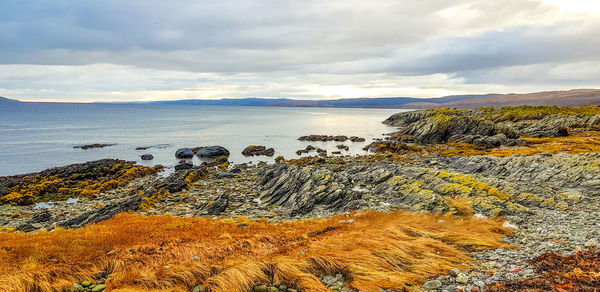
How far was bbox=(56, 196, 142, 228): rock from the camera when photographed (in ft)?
50.8

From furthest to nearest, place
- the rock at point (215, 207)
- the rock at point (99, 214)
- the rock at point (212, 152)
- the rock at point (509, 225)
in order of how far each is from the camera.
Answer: the rock at point (212, 152), the rock at point (215, 207), the rock at point (99, 214), the rock at point (509, 225)

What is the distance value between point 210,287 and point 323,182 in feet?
45.8

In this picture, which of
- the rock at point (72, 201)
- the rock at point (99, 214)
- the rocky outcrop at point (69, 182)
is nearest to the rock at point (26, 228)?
the rock at point (99, 214)

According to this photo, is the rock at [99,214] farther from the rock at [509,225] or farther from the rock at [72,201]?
the rock at [509,225]

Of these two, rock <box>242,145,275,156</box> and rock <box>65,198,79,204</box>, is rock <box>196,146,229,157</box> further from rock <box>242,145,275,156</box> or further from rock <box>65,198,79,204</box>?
rock <box>65,198,79,204</box>

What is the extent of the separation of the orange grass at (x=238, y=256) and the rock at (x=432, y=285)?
13.5 inches

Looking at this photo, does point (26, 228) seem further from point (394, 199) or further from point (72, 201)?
point (394, 199)

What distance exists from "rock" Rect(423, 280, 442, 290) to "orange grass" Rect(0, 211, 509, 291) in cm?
34

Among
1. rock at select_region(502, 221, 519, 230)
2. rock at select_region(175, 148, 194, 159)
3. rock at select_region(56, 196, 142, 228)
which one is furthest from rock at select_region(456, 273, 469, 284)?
rock at select_region(175, 148, 194, 159)

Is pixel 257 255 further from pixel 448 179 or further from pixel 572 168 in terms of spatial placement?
pixel 572 168

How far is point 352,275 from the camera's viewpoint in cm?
750

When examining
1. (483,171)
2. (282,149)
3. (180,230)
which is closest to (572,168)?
(483,171)

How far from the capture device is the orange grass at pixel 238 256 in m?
7.15

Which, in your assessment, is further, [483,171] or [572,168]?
[483,171]
